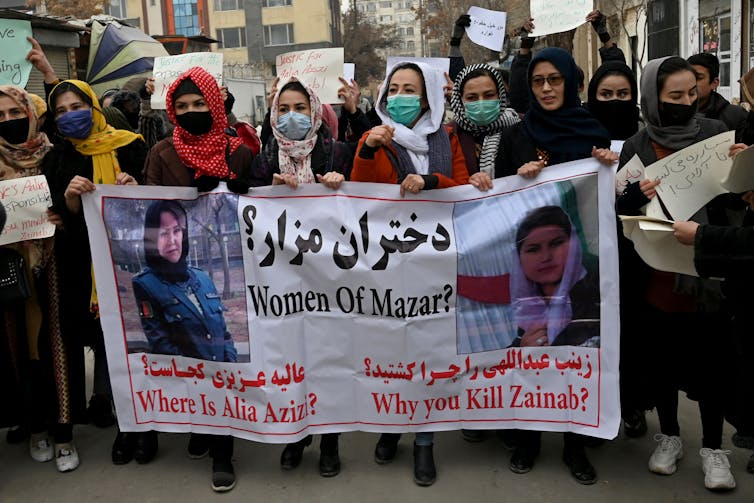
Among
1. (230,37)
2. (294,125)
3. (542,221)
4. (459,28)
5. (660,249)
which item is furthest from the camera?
(230,37)

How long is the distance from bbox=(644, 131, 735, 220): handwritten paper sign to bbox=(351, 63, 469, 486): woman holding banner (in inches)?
36.0

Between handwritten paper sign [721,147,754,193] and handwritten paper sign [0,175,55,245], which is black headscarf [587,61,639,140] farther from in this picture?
handwritten paper sign [0,175,55,245]

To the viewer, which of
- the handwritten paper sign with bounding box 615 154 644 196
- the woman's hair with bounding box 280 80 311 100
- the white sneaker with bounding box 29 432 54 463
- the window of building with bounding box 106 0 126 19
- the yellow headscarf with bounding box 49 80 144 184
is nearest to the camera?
the handwritten paper sign with bounding box 615 154 644 196

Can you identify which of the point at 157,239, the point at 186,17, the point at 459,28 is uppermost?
the point at 186,17

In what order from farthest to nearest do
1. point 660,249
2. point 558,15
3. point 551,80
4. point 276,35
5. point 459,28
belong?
point 276,35 → point 558,15 → point 459,28 → point 551,80 → point 660,249

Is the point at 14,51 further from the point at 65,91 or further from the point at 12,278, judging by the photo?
the point at 12,278

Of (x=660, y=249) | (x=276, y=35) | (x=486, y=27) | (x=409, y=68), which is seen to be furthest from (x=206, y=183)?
(x=276, y=35)

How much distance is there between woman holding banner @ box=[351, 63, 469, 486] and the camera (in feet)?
11.5

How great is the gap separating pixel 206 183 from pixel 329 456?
54.2 inches

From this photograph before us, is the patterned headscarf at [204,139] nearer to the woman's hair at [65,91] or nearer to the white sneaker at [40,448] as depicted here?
the woman's hair at [65,91]

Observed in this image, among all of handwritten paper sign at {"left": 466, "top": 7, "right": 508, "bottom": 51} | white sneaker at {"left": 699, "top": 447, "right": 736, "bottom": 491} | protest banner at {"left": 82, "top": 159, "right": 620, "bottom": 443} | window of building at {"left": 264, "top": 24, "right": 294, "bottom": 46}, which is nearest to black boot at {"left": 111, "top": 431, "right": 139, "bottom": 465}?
protest banner at {"left": 82, "top": 159, "right": 620, "bottom": 443}

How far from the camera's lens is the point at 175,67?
17.7 feet

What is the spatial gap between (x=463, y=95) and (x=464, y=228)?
738 millimetres

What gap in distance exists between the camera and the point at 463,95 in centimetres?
378
